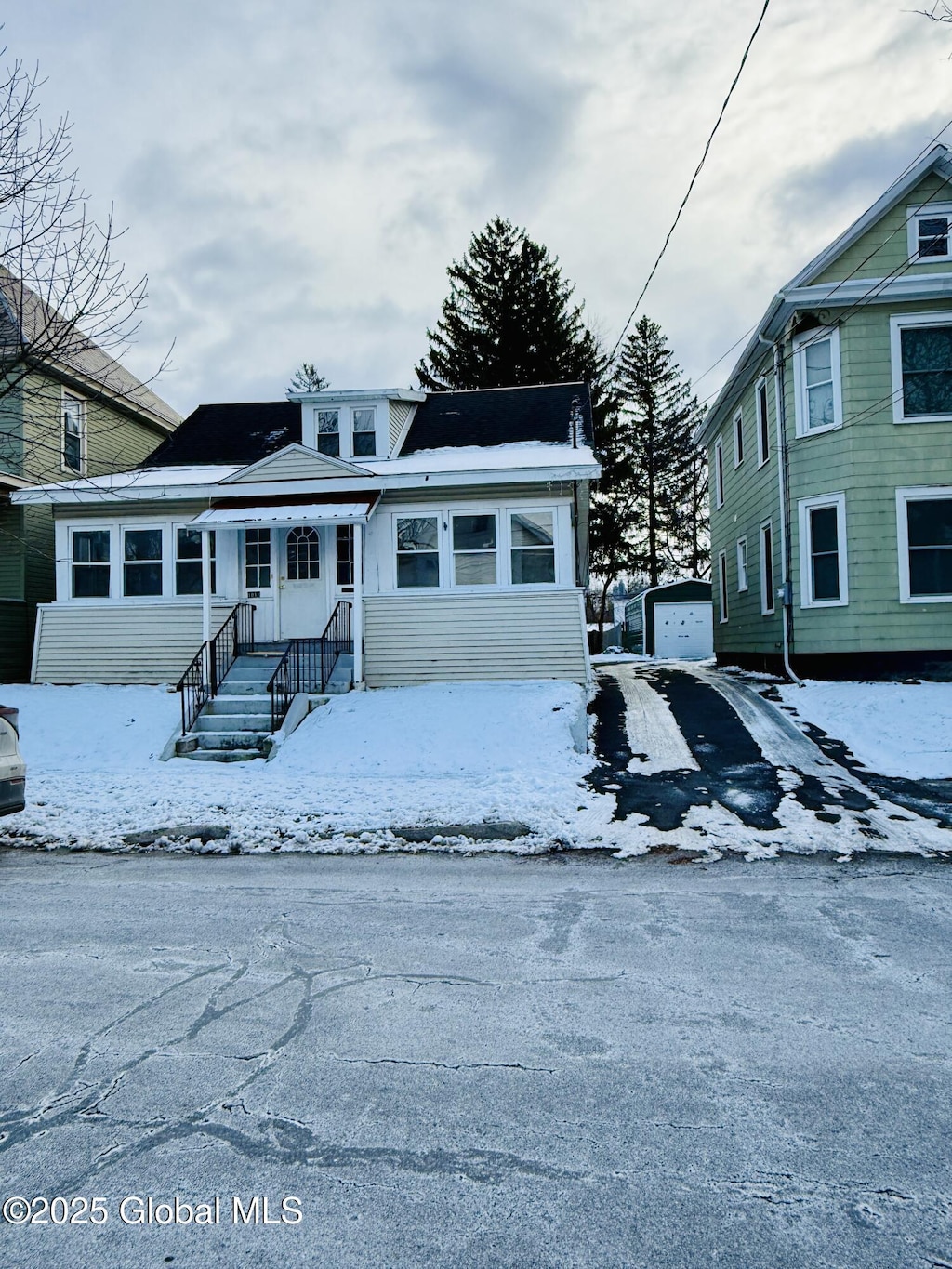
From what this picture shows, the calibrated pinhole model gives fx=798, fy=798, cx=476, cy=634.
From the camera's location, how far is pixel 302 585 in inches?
585

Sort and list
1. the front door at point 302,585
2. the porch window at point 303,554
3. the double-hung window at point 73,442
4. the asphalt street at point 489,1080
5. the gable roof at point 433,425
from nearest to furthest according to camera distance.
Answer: the asphalt street at point 489,1080
the front door at point 302,585
the porch window at point 303,554
the gable roof at point 433,425
the double-hung window at point 73,442

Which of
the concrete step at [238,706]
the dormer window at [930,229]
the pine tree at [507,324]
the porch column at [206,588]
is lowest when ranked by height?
the concrete step at [238,706]

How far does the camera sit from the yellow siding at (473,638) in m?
13.9

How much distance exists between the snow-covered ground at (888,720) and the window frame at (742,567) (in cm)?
528

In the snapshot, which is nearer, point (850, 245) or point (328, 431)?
point (850, 245)

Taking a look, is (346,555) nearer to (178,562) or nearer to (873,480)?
(178,562)

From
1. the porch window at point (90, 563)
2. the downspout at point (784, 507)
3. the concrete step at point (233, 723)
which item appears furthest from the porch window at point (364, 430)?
the downspout at point (784, 507)

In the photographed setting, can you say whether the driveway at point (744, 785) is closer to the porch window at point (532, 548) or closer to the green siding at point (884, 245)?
the porch window at point (532, 548)

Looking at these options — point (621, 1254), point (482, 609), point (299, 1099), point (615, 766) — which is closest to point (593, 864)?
point (615, 766)

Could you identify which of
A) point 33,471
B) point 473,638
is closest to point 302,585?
point 473,638

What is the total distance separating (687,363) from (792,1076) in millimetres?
46005

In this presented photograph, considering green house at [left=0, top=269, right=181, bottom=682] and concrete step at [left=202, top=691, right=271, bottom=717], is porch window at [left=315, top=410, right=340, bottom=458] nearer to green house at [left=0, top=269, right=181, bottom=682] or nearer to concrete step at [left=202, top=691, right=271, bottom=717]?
green house at [left=0, top=269, right=181, bottom=682]

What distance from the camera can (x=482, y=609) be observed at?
Answer: 1413 cm

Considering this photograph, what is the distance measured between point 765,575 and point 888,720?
592 centimetres
